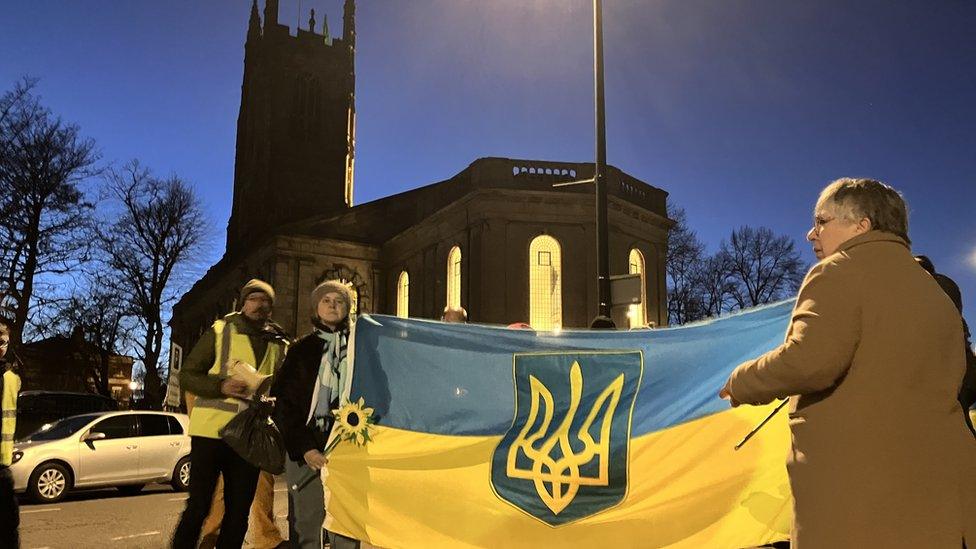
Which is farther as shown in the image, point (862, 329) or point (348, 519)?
point (348, 519)

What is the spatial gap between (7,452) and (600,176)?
27.1ft

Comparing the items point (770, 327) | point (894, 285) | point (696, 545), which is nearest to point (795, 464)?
point (894, 285)

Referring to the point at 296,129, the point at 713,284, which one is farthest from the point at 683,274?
the point at 296,129

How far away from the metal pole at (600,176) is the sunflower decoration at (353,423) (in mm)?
6545

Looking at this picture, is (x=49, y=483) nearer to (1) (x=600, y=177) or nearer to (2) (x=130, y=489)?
(2) (x=130, y=489)

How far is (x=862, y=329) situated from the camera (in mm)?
2469

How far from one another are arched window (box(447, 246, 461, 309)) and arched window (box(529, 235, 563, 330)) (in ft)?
12.6

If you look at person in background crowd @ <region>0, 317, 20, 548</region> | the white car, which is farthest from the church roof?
person in background crowd @ <region>0, 317, 20, 548</region>

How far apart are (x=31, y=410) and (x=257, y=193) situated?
33615 mm

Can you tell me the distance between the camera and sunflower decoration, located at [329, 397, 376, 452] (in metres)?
4.44

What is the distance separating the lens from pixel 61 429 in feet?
45.8

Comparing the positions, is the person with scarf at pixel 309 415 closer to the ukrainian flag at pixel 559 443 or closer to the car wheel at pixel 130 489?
the ukrainian flag at pixel 559 443

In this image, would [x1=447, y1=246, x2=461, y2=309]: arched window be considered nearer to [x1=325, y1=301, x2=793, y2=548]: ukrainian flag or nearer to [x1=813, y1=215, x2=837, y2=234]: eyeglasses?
[x1=325, y1=301, x2=793, y2=548]: ukrainian flag

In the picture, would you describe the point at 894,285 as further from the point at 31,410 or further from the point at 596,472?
the point at 31,410
